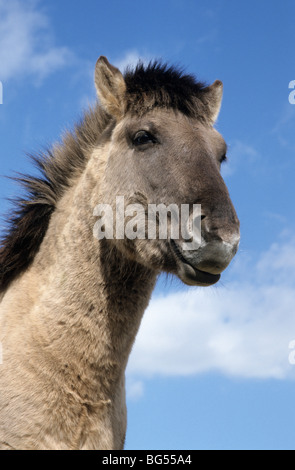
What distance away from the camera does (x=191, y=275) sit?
4824 millimetres

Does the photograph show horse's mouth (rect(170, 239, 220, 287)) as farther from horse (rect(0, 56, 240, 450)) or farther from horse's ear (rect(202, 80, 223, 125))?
horse's ear (rect(202, 80, 223, 125))

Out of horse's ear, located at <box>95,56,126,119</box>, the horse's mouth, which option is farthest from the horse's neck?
horse's ear, located at <box>95,56,126,119</box>

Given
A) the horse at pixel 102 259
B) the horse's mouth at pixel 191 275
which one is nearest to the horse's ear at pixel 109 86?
the horse at pixel 102 259

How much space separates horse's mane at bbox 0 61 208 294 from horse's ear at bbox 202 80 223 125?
0.12m

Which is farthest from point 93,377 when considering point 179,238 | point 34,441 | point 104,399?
point 179,238

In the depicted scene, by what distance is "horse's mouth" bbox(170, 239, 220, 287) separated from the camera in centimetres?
480

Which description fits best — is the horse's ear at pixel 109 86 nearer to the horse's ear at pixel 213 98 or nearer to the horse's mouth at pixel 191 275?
the horse's ear at pixel 213 98

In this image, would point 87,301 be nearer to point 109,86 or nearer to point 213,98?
point 109,86

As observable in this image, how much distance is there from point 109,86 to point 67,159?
3.20ft

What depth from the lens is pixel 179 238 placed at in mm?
4898

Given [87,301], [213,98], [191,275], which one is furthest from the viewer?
[213,98]

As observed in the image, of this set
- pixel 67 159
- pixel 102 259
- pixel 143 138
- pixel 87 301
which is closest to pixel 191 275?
pixel 102 259

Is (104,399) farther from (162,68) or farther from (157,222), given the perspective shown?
(162,68)

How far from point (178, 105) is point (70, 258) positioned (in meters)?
1.94
